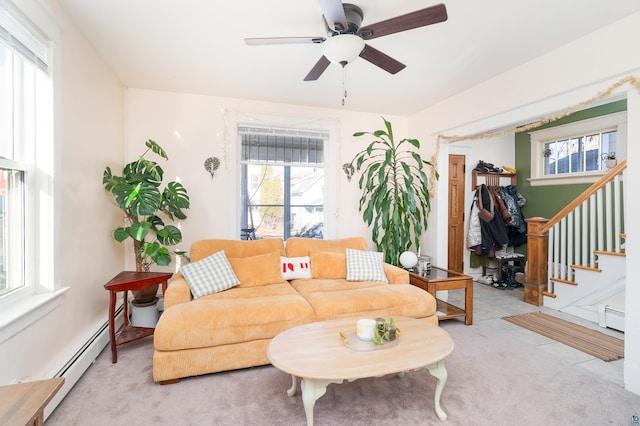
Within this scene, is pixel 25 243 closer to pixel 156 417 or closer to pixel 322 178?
pixel 156 417

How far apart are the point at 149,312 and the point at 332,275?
70.3 inches

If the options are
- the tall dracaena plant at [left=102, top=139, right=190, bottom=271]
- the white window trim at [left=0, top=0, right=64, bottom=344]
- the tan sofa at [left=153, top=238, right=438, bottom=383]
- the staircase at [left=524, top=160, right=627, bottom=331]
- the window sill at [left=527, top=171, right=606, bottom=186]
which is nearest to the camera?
the white window trim at [left=0, top=0, right=64, bottom=344]

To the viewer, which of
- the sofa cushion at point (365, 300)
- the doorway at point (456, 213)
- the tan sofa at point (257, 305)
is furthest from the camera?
the doorway at point (456, 213)

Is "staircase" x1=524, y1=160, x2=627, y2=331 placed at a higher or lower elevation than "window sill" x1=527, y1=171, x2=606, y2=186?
lower

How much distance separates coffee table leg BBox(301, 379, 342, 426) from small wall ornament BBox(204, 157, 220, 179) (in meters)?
2.73

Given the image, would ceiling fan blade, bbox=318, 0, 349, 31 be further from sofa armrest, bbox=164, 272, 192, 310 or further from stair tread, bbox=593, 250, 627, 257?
stair tread, bbox=593, 250, 627, 257

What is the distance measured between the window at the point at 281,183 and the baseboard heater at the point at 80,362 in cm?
173

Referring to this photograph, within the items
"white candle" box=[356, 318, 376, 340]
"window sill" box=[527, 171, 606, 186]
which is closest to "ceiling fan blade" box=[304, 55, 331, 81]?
"white candle" box=[356, 318, 376, 340]

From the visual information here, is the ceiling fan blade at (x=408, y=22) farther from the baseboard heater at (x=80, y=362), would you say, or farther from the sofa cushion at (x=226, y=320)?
the baseboard heater at (x=80, y=362)

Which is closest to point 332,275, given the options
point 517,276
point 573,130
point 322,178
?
point 322,178

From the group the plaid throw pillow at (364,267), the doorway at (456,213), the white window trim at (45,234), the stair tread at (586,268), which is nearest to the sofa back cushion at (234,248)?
the plaid throw pillow at (364,267)

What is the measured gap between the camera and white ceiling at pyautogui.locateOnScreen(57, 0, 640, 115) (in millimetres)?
1982

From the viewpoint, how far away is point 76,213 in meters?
2.29

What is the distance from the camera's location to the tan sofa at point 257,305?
2100 millimetres
